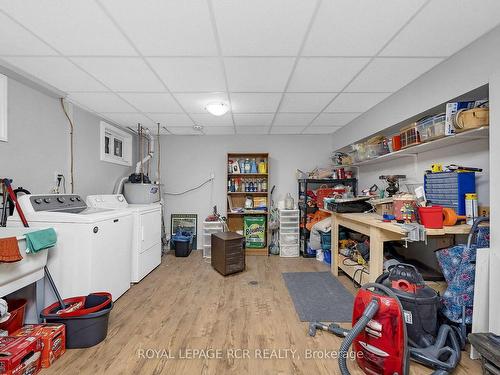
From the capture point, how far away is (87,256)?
1.93 metres

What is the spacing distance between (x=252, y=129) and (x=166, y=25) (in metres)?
2.53

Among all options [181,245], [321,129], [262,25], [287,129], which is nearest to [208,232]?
[181,245]

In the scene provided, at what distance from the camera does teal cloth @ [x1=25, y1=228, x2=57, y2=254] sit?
61.8 inches

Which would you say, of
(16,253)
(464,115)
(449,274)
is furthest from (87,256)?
(464,115)

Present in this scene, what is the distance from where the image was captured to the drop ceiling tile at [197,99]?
2.47m

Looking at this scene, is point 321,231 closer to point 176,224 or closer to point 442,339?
point 442,339

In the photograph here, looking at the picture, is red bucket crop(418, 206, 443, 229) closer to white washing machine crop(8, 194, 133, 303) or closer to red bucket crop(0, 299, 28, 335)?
white washing machine crop(8, 194, 133, 303)

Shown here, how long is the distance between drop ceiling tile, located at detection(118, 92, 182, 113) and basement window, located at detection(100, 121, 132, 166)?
86 centimetres

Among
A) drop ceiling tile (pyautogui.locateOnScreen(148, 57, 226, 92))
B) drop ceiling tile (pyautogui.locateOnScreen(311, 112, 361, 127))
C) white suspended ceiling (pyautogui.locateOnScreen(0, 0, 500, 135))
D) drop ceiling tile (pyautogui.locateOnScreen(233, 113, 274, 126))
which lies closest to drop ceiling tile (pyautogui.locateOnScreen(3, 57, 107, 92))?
white suspended ceiling (pyautogui.locateOnScreen(0, 0, 500, 135))

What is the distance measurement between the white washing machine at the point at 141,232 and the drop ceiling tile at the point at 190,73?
1.55 meters

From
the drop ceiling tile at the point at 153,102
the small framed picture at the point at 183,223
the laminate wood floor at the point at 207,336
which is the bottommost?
the laminate wood floor at the point at 207,336

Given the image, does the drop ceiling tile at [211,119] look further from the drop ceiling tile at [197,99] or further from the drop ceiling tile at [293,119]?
the drop ceiling tile at [293,119]

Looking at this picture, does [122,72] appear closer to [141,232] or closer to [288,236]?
[141,232]

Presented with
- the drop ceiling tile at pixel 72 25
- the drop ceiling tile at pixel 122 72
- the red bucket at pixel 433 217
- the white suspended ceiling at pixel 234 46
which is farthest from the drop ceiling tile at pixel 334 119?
the drop ceiling tile at pixel 72 25
